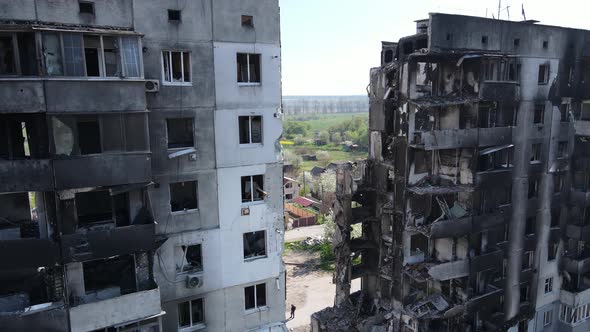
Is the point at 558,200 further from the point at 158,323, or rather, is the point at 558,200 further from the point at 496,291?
the point at 158,323

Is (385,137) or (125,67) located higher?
(125,67)

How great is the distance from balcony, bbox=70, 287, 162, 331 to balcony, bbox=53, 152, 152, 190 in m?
4.19

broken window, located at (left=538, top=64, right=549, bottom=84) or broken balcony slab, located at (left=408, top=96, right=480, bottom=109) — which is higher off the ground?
broken window, located at (left=538, top=64, right=549, bottom=84)

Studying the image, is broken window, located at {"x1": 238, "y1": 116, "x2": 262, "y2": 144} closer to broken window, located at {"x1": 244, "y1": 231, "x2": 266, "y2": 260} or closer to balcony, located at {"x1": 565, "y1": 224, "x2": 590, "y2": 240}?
broken window, located at {"x1": 244, "y1": 231, "x2": 266, "y2": 260}

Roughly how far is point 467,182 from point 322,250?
30472 millimetres

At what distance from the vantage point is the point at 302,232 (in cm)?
5991

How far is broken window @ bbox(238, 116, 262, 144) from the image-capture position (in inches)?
680

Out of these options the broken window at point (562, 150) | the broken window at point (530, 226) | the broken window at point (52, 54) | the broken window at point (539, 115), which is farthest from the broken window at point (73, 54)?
the broken window at point (562, 150)

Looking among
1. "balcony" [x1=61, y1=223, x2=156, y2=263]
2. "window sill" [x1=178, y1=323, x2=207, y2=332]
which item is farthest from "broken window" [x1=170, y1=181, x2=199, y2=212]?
"window sill" [x1=178, y1=323, x2=207, y2=332]

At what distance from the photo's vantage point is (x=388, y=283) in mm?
25578

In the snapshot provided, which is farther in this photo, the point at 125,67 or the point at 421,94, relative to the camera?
the point at 421,94

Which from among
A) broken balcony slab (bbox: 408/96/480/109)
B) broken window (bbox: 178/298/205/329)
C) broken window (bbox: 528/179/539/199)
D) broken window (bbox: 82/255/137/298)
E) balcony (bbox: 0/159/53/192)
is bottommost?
broken window (bbox: 178/298/205/329)

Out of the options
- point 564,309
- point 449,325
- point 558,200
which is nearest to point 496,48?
point 558,200

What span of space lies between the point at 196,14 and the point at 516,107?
59.6 ft
